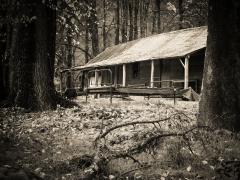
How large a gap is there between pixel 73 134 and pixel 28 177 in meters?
5.15

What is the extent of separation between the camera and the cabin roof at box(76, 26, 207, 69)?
22.5m

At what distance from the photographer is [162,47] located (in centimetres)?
2580

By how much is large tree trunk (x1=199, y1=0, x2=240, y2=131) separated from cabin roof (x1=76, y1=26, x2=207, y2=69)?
1412 centimetres

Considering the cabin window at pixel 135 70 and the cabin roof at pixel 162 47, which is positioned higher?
the cabin roof at pixel 162 47

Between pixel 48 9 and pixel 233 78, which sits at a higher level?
pixel 48 9

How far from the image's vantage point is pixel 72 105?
11.8 metres

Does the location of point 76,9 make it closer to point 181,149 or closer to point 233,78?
point 233,78

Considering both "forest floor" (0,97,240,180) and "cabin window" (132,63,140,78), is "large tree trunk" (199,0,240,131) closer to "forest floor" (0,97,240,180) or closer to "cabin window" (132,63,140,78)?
"forest floor" (0,97,240,180)

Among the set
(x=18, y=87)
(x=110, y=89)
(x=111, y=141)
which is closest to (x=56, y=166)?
(x=111, y=141)

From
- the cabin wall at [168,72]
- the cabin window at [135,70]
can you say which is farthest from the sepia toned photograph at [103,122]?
the cabin window at [135,70]

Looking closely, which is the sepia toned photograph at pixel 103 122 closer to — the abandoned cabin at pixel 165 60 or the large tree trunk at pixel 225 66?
the large tree trunk at pixel 225 66

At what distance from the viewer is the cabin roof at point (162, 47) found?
2247cm

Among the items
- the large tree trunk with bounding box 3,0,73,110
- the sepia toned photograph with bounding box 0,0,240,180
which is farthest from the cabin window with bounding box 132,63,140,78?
the large tree trunk with bounding box 3,0,73,110

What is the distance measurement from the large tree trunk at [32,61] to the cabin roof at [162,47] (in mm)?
11605
